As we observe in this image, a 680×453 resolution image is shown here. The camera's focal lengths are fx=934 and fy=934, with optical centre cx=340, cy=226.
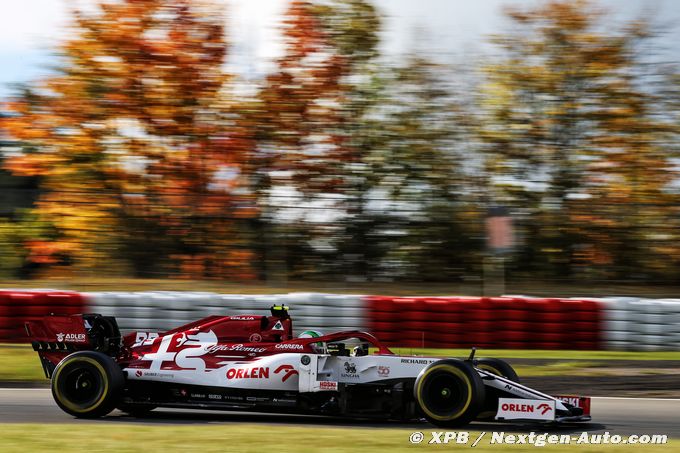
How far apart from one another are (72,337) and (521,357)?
278 inches

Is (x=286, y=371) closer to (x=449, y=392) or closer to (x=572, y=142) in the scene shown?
(x=449, y=392)

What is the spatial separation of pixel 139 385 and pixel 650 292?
514 inches

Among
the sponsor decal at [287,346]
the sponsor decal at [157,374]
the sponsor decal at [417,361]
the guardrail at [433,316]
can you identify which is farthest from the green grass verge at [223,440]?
the guardrail at [433,316]

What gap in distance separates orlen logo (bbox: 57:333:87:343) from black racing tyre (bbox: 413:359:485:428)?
3466 mm

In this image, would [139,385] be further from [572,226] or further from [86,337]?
[572,226]

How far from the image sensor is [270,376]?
339 inches

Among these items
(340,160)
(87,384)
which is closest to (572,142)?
(340,160)

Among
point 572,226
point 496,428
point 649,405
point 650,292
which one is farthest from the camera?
point 572,226

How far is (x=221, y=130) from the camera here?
22.5 m

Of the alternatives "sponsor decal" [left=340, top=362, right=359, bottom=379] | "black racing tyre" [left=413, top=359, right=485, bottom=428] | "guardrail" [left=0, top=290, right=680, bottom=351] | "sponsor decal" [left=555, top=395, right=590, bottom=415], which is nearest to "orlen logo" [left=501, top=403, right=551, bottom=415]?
"black racing tyre" [left=413, top=359, right=485, bottom=428]

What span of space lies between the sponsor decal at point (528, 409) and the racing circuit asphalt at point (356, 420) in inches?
8.8

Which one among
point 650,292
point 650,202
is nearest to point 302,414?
point 650,292

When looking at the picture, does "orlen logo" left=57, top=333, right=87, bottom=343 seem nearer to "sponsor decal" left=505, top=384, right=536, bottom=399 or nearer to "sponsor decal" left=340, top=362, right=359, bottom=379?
"sponsor decal" left=340, top=362, right=359, bottom=379

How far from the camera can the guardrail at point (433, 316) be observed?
47.2 ft
